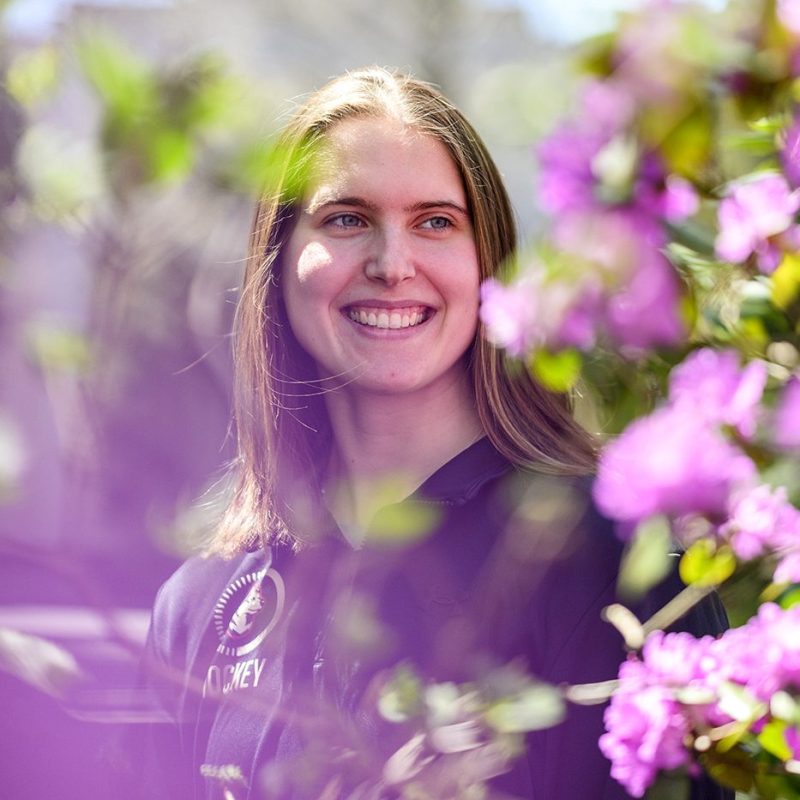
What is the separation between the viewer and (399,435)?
5.86 ft

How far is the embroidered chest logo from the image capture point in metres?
1.71

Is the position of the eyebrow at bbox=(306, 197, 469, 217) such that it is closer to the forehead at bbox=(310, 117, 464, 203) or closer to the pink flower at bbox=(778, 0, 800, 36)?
the forehead at bbox=(310, 117, 464, 203)

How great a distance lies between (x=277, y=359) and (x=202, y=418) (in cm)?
385

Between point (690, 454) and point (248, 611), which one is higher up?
point (690, 454)

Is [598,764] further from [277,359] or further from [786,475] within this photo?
[277,359]

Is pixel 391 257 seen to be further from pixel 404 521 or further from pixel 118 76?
pixel 118 76

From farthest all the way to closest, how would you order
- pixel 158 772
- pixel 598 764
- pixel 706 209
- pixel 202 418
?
pixel 202 418 → pixel 158 772 → pixel 598 764 → pixel 706 209

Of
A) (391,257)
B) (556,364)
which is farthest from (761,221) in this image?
(391,257)

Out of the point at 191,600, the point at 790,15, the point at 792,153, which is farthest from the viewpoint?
the point at 191,600

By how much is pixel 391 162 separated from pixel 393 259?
0.15 metres

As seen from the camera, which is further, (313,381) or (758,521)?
(313,381)

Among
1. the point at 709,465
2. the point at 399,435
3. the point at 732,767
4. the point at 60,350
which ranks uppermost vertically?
the point at 60,350

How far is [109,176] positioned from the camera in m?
0.39

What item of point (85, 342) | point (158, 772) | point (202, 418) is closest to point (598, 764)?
point (158, 772)
